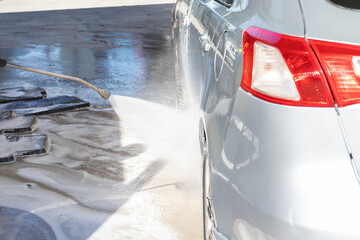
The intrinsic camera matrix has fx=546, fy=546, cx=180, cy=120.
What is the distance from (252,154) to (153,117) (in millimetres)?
3696

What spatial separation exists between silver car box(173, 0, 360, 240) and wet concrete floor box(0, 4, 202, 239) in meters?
1.44

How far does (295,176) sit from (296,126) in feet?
0.46

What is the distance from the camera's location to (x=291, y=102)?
Result: 158 centimetres

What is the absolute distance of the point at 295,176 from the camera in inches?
60.1

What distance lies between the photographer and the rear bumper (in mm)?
1478

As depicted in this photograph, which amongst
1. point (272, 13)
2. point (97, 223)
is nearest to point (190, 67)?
point (97, 223)

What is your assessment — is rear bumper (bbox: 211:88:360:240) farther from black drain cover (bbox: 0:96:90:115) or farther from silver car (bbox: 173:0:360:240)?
black drain cover (bbox: 0:96:90:115)

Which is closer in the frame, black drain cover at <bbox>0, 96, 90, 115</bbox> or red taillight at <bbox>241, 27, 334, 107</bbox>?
red taillight at <bbox>241, 27, 334, 107</bbox>

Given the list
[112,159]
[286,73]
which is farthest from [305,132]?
[112,159]

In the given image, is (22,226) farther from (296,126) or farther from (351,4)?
(351,4)

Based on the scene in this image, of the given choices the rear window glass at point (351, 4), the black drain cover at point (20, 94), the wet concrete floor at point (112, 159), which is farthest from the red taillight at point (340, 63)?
the black drain cover at point (20, 94)

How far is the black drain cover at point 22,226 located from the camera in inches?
121

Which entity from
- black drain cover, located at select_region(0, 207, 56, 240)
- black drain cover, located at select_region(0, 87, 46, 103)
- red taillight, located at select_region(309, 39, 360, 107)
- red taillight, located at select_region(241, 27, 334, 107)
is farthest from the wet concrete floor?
red taillight, located at select_region(309, 39, 360, 107)

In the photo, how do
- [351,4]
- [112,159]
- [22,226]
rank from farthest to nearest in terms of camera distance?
[112,159], [22,226], [351,4]
